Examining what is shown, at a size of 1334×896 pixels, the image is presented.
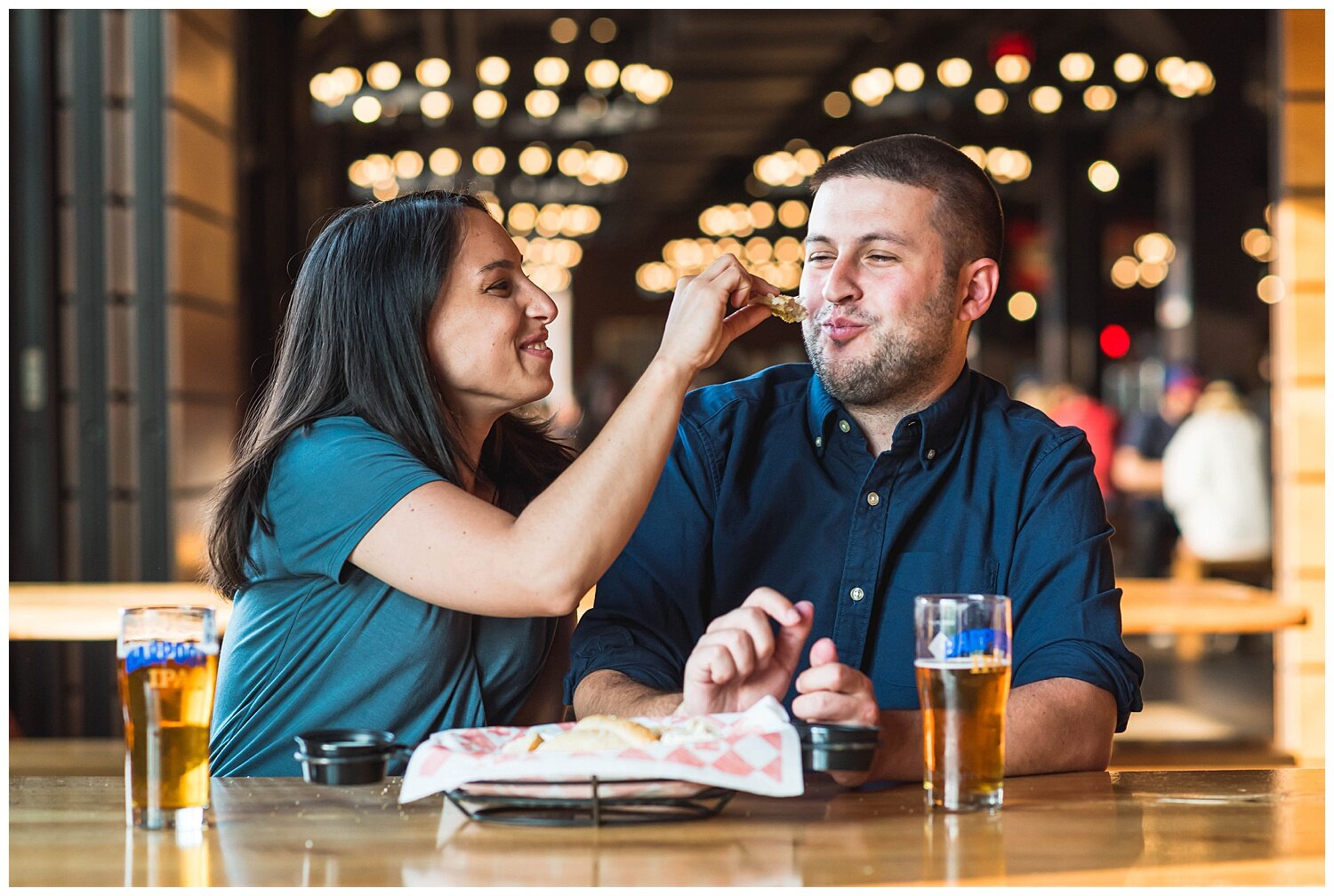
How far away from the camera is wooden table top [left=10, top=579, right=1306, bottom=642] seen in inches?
141

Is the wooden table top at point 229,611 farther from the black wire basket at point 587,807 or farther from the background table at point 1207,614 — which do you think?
the black wire basket at point 587,807

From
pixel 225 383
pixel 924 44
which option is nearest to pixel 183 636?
pixel 225 383

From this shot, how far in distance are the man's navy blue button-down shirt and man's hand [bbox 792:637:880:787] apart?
37 centimetres

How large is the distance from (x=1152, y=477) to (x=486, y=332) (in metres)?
7.64

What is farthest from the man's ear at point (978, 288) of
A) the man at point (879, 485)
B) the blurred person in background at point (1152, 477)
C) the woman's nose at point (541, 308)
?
the blurred person in background at point (1152, 477)

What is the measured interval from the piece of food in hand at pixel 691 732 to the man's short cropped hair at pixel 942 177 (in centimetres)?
88

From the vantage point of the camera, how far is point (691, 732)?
4.42 ft

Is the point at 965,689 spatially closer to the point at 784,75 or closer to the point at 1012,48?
the point at 784,75

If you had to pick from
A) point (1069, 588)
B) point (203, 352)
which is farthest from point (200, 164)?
point (1069, 588)

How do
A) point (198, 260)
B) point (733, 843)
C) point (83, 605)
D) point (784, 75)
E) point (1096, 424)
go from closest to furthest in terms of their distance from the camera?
point (733, 843) → point (83, 605) → point (198, 260) → point (784, 75) → point (1096, 424)

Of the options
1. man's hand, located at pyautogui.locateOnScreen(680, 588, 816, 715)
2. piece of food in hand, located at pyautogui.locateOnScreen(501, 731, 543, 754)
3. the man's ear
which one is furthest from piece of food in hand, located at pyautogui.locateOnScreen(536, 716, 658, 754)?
the man's ear

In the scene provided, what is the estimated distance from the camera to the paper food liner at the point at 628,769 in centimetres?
126

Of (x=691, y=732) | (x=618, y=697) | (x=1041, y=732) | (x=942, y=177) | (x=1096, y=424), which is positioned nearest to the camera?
(x=691, y=732)

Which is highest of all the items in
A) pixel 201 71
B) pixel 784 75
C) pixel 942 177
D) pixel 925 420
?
pixel 784 75
